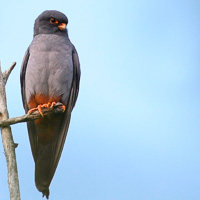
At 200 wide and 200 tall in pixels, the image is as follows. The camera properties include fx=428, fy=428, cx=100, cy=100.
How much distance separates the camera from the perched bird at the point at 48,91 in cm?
641

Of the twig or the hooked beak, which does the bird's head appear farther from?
the twig

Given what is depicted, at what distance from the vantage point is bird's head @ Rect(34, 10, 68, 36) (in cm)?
712

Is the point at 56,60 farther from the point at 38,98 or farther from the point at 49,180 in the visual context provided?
the point at 49,180

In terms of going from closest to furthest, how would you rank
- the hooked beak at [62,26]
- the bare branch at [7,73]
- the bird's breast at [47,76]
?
the bare branch at [7,73], the bird's breast at [47,76], the hooked beak at [62,26]

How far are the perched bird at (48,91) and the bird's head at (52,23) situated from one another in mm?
217

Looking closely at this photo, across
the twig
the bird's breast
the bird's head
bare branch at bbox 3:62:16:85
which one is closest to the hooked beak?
the bird's head

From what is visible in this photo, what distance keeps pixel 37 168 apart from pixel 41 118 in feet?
2.46

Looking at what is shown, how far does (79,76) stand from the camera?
22.5 ft

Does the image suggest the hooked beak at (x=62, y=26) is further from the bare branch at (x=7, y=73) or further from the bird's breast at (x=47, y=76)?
the bare branch at (x=7, y=73)

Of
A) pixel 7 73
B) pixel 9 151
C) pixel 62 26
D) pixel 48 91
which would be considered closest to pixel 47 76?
pixel 48 91

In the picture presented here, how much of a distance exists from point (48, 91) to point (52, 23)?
4.51ft

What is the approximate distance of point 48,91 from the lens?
21.1 ft

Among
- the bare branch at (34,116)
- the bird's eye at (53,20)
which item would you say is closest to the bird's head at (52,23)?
the bird's eye at (53,20)

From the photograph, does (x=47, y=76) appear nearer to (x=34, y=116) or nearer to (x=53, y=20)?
(x=34, y=116)
